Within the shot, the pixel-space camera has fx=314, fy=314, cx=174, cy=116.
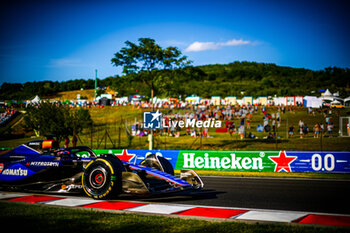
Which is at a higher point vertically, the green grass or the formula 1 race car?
the formula 1 race car

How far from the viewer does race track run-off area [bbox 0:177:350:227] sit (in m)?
6.16

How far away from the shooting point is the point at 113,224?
5.45m

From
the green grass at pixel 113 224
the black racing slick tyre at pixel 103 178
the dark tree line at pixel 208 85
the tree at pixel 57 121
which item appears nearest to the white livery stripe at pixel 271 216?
the green grass at pixel 113 224

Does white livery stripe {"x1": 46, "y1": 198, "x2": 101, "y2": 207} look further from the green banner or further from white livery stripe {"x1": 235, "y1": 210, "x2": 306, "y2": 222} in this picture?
the green banner

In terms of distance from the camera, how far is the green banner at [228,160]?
51.0ft

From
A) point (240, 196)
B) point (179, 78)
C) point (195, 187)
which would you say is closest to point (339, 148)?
point (179, 78)

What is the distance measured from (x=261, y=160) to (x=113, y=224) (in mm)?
11484

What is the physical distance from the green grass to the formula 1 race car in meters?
1.12

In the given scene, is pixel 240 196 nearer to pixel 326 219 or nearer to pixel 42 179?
pixel 326 219

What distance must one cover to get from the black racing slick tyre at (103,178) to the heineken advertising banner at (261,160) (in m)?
8.52

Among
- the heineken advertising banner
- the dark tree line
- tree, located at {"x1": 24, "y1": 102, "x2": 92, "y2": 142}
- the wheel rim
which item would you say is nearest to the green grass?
the wheel rim

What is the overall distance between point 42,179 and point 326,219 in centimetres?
693

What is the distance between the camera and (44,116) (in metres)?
28.3

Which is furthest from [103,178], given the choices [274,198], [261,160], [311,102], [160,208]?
[311,102]
